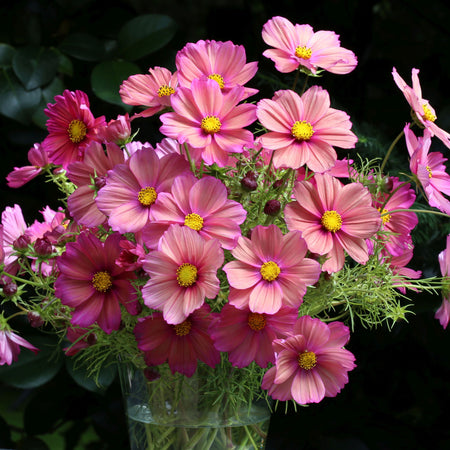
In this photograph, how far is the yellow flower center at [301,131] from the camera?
1.39ft

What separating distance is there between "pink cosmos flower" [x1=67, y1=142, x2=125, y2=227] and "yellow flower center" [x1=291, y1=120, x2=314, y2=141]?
0.39ft

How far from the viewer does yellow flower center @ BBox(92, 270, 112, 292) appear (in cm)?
43

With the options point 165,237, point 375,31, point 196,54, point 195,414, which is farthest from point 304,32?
point 375,31

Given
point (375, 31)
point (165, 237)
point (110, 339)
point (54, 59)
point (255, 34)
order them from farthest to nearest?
point (375, 31)
point (255, 34)
point (54, 59)
point (110, 339)
point (165, 237)

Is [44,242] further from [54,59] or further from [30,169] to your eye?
[54,59]

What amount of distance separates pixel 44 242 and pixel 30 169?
0.28ft

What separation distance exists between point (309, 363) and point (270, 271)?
8cm

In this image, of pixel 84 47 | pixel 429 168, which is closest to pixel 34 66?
pixel 84 47

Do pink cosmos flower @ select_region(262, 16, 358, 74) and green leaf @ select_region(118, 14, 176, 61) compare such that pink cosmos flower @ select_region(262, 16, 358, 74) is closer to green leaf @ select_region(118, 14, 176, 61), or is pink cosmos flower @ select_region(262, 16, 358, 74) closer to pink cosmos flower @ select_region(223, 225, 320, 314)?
pink cosmos flower @ select_region(223, 225, 320, 314)

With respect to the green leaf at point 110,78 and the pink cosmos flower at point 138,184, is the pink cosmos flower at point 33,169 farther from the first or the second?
the green leaf at point 110,78

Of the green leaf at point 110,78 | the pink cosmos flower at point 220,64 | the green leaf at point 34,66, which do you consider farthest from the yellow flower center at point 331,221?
the green leaf at point 34,66

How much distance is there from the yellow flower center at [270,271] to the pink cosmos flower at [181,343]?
49 mm

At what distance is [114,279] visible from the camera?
0.44m

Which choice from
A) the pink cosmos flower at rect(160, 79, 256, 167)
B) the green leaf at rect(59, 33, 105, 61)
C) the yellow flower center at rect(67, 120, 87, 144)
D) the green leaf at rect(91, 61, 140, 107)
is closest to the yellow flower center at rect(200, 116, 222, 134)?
the pink cosmos flower at rect(160, 79, 256, 167)
